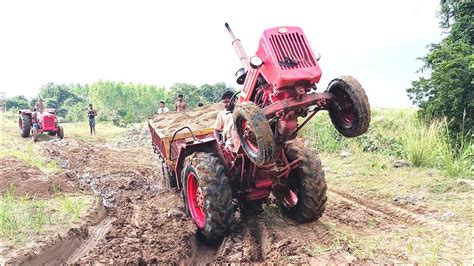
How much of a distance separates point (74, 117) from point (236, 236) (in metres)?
33.7

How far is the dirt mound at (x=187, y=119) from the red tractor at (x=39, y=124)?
9446mm

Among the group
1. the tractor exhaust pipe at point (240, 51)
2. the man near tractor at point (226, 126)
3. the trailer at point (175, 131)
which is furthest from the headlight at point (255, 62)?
the trailer at point (175, 131)

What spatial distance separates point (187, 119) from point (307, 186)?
4425mm

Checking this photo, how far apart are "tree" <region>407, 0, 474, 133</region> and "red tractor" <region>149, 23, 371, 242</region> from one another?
556 cm

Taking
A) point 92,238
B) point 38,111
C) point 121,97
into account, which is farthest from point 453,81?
point 121,97

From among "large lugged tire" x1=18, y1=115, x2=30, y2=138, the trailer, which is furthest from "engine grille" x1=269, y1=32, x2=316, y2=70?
"large lugged tire" x1=18, y1=115, x2=30, y2=138

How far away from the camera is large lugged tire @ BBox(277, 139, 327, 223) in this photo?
5652mm

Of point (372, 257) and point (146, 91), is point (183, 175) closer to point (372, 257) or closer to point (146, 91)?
point (372, 257)

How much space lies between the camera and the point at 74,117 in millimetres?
36562

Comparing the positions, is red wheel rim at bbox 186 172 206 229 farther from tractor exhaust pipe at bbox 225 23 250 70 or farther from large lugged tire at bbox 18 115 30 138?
large lugged tire at bbox 18 115 30 138

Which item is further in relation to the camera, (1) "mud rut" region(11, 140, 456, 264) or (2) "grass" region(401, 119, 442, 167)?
(2) "grass" region(401, 119, 442, 167)

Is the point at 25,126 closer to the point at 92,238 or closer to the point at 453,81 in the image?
the point at 92,238

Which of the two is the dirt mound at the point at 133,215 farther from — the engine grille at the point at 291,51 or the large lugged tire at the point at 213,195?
the engine grille at the point at 291,51

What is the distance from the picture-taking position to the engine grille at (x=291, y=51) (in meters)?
4.57
